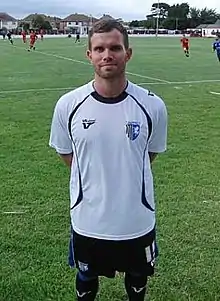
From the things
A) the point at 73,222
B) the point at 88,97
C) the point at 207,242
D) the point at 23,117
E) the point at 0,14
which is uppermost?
the point at 88,97

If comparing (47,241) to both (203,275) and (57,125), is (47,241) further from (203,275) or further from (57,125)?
(57,125)

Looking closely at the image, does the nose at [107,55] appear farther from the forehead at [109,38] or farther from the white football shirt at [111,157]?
the white football shirt at [111,157]

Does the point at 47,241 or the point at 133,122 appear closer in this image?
the point at 133,122

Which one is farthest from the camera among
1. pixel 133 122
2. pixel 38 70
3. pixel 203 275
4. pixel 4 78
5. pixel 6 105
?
pixel 38 70

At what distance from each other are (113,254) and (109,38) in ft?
3.69

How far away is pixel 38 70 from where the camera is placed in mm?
24453

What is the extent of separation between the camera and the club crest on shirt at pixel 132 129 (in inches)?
113

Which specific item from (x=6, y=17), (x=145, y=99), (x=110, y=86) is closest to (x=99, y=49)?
(x=110, y=86)

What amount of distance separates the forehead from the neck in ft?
0.57

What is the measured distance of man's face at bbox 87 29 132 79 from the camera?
9.28 feet

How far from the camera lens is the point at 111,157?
2.94 meters

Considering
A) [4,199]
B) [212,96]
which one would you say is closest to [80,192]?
[4,199]

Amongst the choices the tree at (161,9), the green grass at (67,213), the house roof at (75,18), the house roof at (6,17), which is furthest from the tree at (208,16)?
the green grass at (67,213)

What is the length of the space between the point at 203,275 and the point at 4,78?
17.2 m
